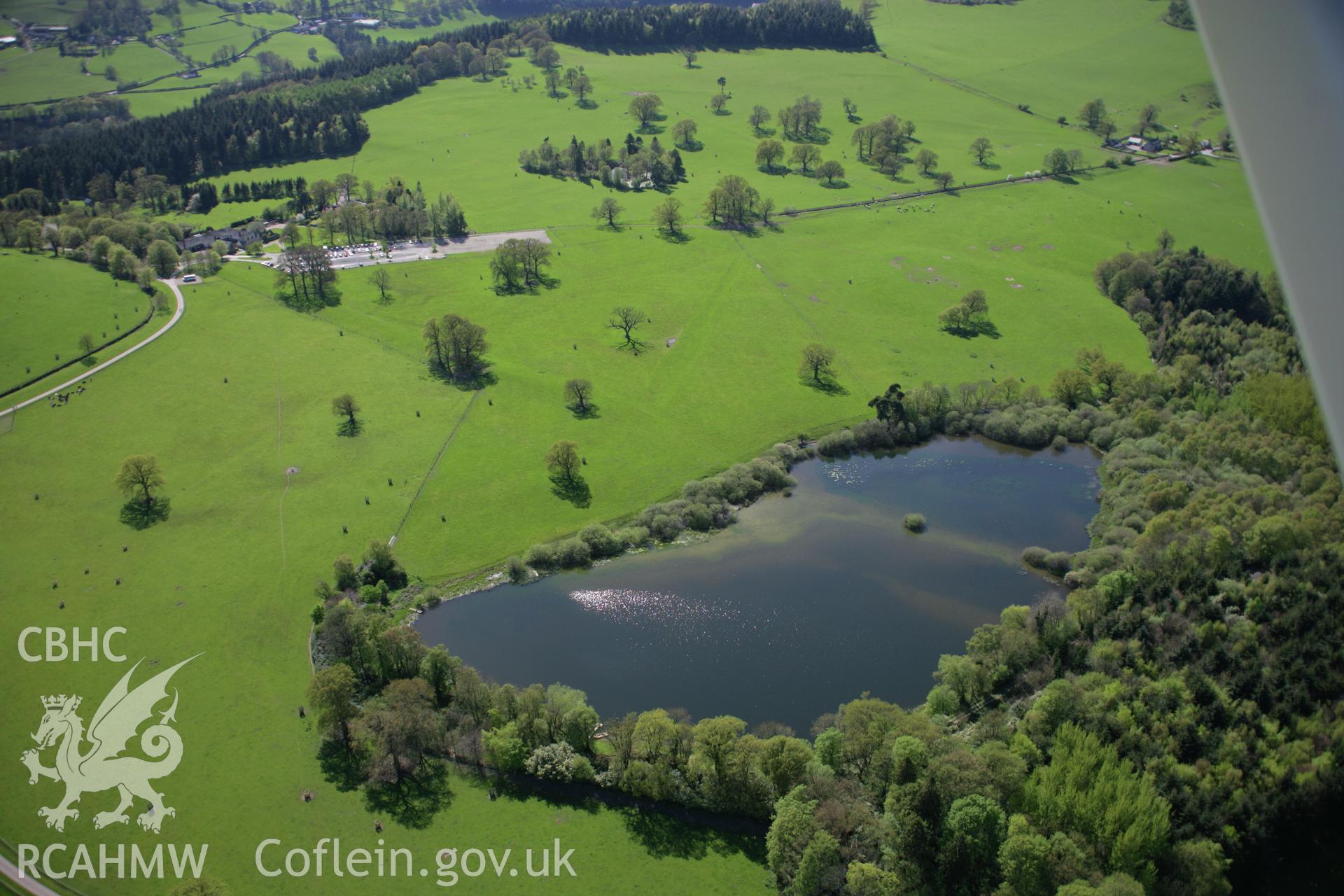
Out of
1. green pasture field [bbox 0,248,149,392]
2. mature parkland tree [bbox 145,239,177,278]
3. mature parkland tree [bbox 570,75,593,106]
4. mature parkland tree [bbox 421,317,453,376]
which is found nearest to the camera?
green pasture field [bbox 0,248,149,392]

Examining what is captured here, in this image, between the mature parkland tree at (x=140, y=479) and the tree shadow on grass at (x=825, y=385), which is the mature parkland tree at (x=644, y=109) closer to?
the tree shadow on grass at (x=825, y=385)

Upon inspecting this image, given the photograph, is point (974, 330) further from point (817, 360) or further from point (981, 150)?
point (981, 150)

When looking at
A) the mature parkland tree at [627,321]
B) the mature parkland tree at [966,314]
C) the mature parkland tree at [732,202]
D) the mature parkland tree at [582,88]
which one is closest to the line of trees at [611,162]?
the mature parkland tree at [732,202]

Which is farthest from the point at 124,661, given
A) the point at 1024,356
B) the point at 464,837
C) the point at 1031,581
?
the point at 1024,356

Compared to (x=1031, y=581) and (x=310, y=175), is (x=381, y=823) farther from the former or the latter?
(x=310, y=175)

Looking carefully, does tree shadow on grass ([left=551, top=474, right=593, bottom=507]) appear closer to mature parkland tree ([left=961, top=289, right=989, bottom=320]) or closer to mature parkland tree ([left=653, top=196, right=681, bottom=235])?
mature parkland tree ([left=961, top=289, right=989, bottom=320])

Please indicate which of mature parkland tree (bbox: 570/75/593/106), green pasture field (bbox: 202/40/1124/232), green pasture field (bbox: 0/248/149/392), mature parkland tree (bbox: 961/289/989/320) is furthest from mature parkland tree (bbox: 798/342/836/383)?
mature parkland tree (bbox: 570/75/593/106)
